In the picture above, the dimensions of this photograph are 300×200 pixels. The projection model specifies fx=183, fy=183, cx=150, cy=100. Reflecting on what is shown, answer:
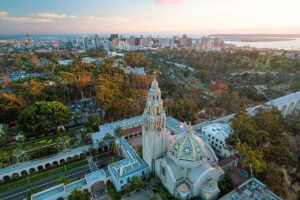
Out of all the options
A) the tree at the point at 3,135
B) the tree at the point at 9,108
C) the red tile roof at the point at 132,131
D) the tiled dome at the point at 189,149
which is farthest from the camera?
the tree at the point at 9,108

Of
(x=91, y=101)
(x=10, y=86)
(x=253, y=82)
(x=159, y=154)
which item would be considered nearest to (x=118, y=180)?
(x=159, y=154)

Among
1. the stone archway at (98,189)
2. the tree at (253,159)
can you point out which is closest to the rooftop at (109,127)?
the stone archway at (98,189)

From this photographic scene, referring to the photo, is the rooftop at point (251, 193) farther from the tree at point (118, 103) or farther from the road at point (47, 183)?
the tree at point (118, 103)

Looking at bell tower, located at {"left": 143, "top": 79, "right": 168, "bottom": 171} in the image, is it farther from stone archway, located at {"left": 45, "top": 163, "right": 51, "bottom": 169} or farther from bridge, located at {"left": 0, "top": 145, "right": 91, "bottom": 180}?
stone archway, located at {"left": 45, "top": 163, "right": 51, "bottom": 169}

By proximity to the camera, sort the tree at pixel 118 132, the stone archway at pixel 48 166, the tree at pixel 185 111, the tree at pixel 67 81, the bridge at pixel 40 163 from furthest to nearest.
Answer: the tree at pixel 67 81, the tree at pixel 185 111, the tree at pixel 118 132, the stone archway at pixel 48 166, the bridge at pixel 40 163

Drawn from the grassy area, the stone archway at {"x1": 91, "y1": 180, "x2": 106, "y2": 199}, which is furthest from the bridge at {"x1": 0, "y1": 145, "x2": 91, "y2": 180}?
the stone archway at {"x1": 91, "y1": 180, "x2": 106, "y2": 199}

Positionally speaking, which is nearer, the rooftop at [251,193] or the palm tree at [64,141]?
the rooftop at [251,193]
